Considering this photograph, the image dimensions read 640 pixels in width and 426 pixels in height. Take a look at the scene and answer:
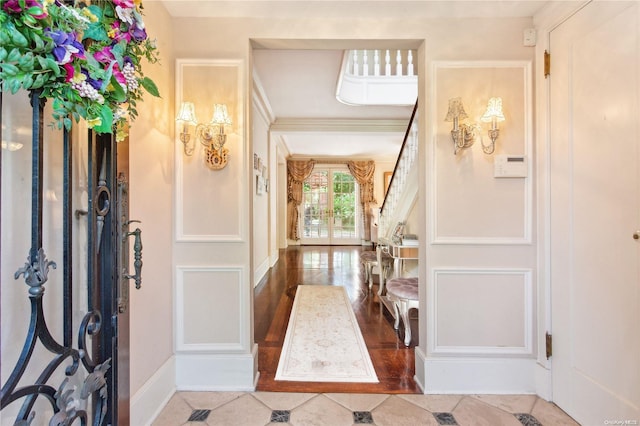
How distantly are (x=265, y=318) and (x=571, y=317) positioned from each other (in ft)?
8.14

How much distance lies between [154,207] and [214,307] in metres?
0.75

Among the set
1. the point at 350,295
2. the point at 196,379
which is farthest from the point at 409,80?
the point at 196,379

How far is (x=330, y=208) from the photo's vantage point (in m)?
8.53

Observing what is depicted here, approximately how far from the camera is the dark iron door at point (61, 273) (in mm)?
798

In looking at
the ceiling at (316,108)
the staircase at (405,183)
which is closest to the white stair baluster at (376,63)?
the ceiling at (316,108)

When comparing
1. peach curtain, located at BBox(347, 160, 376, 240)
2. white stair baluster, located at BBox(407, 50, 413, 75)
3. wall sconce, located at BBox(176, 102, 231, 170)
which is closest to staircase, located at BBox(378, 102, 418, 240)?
white stair baluster, located at BBox(407, 50, 413, 75)

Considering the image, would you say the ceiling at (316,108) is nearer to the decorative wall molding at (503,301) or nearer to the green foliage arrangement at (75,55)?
the green foliage arrangement at (75,55)

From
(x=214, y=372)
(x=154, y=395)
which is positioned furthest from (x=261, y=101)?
(x=154, y=395)

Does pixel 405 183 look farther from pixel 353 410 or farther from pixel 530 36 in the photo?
pixel 353 410

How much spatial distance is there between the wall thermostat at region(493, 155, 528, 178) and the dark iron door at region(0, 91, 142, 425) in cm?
208

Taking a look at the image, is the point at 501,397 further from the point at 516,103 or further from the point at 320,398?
the point at 516,103

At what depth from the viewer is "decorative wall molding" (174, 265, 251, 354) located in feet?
6.16

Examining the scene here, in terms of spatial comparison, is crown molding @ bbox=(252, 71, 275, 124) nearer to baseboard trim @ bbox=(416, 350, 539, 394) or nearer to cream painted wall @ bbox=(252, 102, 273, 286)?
cream painted wall @ bbox=(252, 102, 273, 286)

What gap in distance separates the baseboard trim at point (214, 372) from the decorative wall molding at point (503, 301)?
3.99 feet
